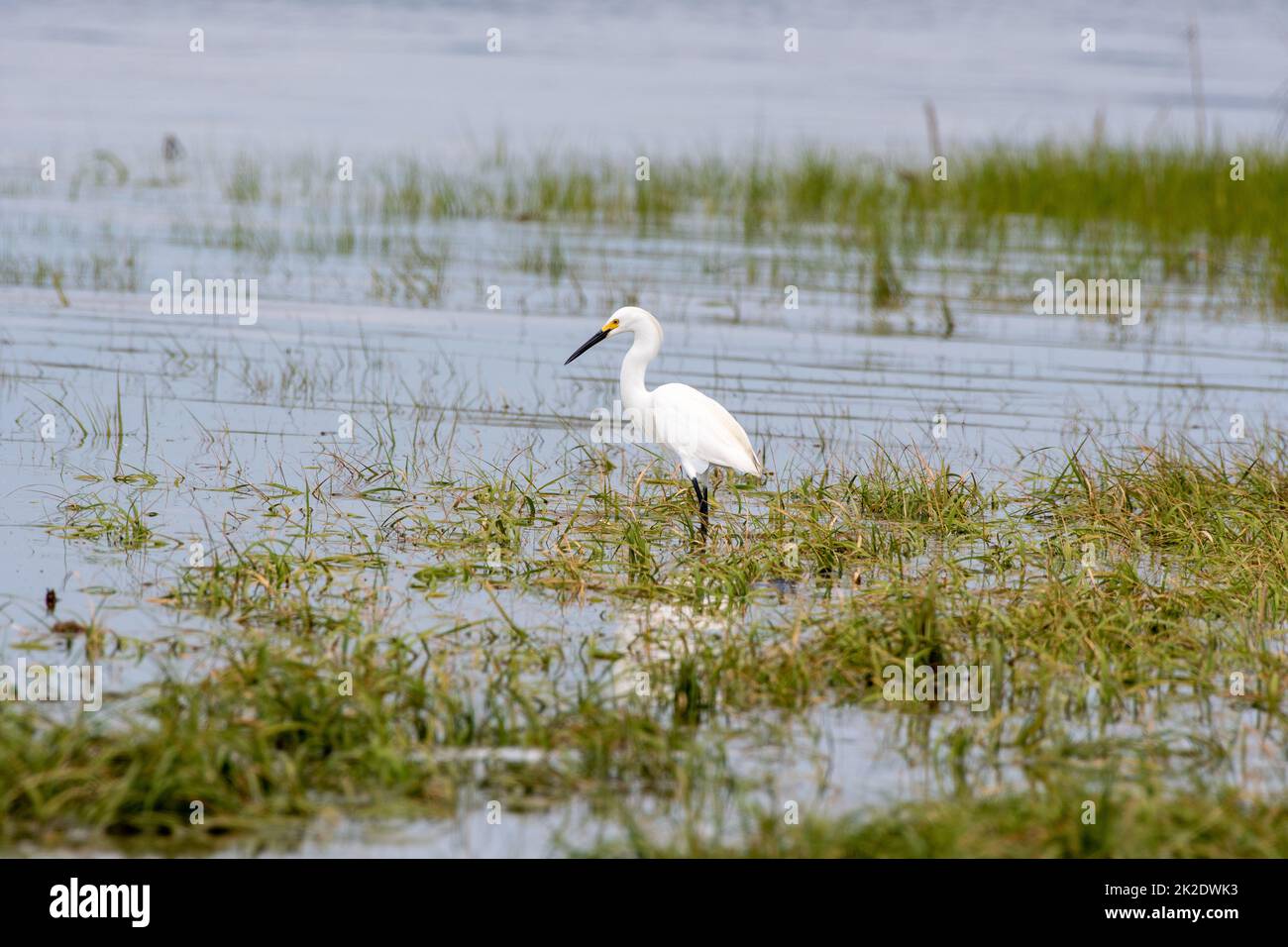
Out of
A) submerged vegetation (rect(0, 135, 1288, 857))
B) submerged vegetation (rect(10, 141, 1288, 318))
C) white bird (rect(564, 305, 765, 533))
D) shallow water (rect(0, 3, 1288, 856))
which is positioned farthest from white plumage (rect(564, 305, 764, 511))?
submerged vegetation (rect(10, 141, 1288, 318))

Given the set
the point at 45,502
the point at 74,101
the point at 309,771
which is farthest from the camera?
the point at 74,101

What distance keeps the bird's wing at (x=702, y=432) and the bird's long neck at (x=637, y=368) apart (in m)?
0.18

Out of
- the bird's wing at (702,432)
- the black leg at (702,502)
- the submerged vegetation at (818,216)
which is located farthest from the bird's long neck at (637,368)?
the submerged vegetation at (818,216)

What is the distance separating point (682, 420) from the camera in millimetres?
8234

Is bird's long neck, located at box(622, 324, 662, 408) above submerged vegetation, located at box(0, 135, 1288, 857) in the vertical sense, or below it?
above

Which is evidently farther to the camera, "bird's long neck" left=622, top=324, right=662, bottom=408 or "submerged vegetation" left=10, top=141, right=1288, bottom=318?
"submerged vegetation" left=10, top=141, right=1288, bottom=318

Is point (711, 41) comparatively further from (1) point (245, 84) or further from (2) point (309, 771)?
(2) point (309, 771)

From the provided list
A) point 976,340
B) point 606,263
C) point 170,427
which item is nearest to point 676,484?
point 170,427

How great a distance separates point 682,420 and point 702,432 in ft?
0.47

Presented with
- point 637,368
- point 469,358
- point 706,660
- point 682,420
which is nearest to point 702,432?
point 682,420

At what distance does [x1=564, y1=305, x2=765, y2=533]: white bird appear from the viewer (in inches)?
321

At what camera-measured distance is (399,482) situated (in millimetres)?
8719

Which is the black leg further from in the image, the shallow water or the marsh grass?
the shallow water
